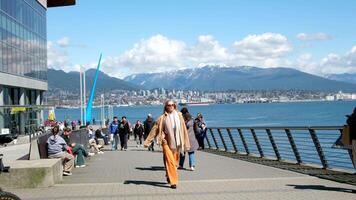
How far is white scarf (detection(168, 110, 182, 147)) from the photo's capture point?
11961 mm

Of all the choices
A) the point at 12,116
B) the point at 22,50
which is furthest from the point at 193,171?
the point at 22,50

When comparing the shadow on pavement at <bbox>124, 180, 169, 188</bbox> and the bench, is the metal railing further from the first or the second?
the bench

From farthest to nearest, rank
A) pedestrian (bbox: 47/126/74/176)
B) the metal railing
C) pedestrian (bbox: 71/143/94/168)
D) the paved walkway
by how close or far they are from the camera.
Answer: pedestrian (bbox: 71/143/94/168) < the metal railing < pedestrian (bbox: 47/126/74/176) < the paved walkway

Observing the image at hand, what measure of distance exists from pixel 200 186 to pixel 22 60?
4196 cm

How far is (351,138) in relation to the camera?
1069 cm

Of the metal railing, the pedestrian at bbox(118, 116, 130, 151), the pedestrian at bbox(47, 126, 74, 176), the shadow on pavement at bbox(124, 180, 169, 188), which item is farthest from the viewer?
the pedestrian at bbox(118, 116, 130, 151)

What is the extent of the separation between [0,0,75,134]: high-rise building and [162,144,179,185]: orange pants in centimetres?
2227

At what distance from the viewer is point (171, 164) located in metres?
11.7

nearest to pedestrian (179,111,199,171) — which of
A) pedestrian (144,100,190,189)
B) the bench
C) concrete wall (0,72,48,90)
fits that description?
pedestrian (144,100,190,189)

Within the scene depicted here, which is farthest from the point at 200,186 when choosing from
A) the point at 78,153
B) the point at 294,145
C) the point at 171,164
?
the point at 78,153

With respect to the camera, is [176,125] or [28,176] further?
[176,125]

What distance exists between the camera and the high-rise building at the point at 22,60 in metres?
36.9

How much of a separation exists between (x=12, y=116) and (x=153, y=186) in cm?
2383

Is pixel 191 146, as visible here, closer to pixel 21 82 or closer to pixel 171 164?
pixel 171 164
